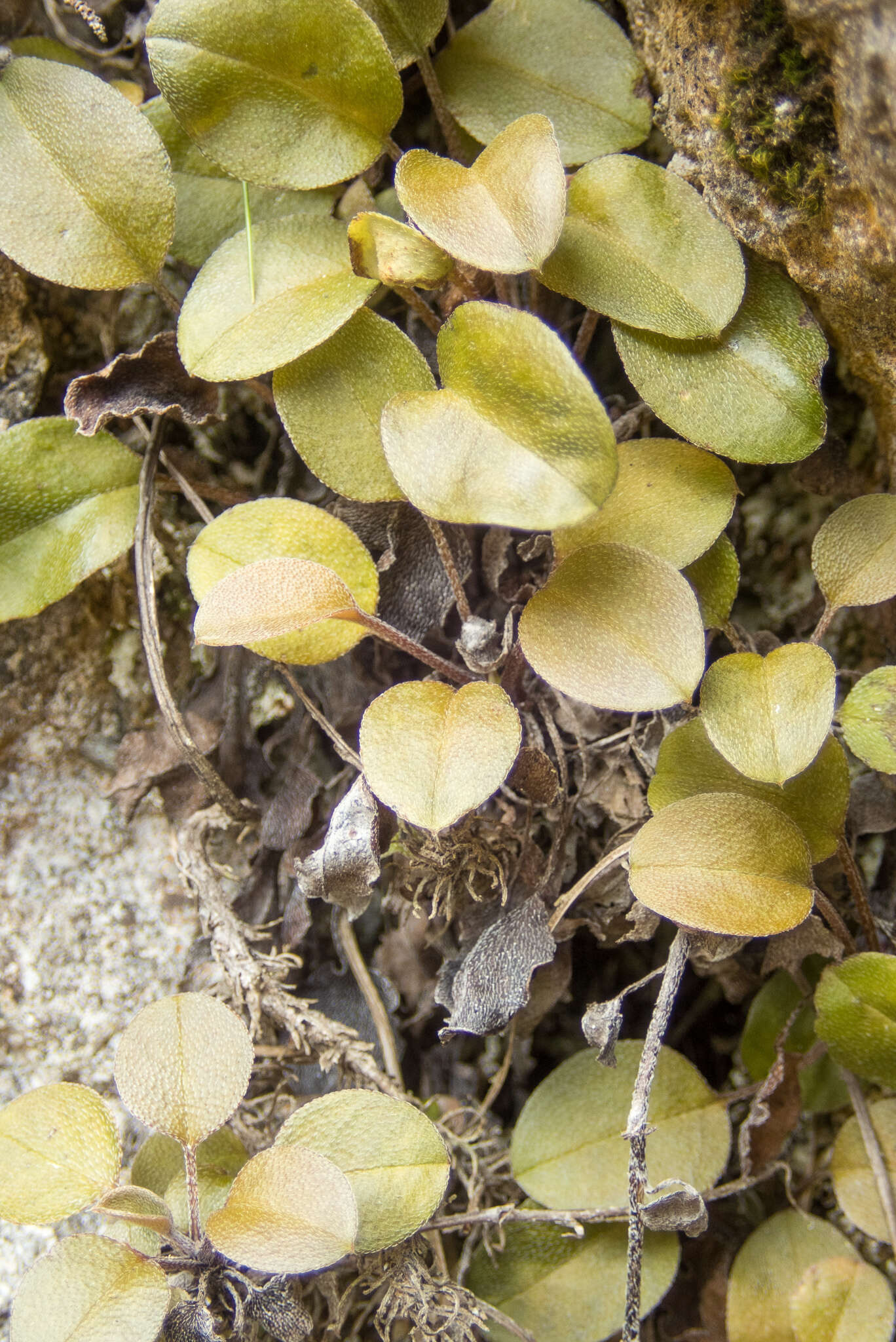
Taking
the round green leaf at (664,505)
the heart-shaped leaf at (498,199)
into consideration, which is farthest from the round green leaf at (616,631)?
the heart-shaped leaf at (498,199)

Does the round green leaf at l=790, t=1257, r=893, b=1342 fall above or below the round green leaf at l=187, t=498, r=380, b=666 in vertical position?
below

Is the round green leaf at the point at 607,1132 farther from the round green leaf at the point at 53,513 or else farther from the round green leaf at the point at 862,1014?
the round green leaf at the point at 53,513

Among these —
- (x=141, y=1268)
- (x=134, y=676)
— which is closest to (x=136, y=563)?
(x=134, y=676)

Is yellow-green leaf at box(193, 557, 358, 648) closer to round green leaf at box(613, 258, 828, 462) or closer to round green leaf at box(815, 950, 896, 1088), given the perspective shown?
round green leaf at box(613, 258, 828, 462)

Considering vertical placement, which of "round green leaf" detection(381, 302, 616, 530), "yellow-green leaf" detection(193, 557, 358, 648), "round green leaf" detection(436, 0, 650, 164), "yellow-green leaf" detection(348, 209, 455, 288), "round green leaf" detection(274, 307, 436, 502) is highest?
"round green leaf" detection(436, 0, 650, 164)

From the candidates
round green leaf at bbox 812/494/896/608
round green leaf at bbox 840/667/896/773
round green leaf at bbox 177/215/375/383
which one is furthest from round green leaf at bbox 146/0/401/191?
round green leaf at bbox 840/667/896/773

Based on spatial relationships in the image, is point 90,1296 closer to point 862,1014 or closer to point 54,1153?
point 54,1153
